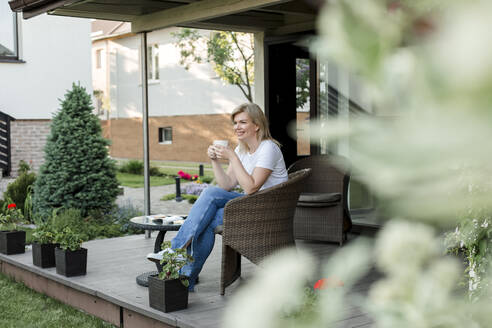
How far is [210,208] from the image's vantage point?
4.02 metres

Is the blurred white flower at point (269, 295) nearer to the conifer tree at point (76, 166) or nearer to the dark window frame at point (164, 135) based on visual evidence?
the conifer tree at point (76, 166)

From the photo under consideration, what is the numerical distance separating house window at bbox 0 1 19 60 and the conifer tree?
18.2 ft

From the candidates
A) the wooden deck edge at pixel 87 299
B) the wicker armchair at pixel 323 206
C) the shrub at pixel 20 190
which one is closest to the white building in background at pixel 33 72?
the shrub at pixel 20 190

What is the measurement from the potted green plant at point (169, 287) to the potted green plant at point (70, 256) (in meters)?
1.21

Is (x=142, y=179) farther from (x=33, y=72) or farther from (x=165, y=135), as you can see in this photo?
(x=165, y=135)

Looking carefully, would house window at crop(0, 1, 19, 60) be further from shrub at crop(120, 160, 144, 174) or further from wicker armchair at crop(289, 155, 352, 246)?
wicker armchair at crop(289, 155, 352, 246)

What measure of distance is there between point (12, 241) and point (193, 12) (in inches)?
106

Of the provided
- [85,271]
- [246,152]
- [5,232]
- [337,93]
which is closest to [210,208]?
[246,152]

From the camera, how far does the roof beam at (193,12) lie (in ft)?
15.3

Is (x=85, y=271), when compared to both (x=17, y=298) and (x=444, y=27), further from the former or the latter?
(x=444, y=27)

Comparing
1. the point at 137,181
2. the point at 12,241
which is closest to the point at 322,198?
the point at 12,241

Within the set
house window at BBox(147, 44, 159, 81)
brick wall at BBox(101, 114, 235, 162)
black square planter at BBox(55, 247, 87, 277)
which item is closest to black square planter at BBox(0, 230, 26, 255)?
black square planter at BBox(55, 247, 87, 277)

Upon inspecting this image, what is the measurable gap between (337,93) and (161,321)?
3921mm

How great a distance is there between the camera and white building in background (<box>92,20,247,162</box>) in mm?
20219
